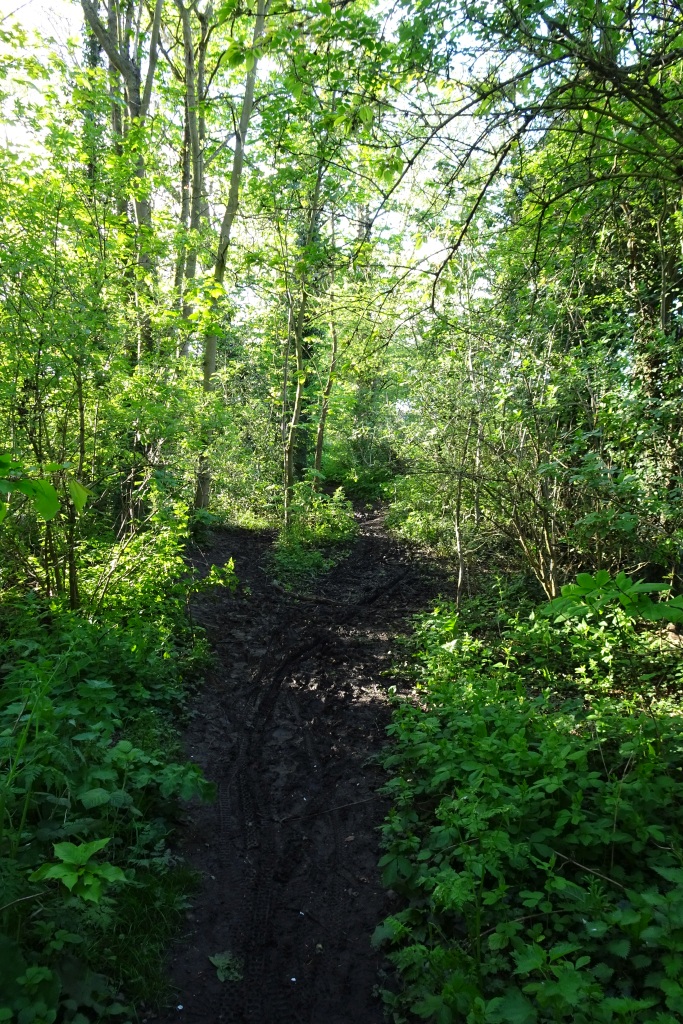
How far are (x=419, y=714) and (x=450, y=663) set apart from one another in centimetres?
78

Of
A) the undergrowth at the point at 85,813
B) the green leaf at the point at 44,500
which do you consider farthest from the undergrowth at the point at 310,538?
the green leaf at the point at 44,500

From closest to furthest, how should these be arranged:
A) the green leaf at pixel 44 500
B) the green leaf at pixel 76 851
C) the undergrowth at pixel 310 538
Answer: the green leaf at pixel 44 500 < the green leaf at pixel 76 851 < the undergrowth at pixel 310 538

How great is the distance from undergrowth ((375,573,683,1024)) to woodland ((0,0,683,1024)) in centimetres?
2

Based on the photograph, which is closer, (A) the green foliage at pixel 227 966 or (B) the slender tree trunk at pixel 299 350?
(A) the green foliage at pixel 227 966

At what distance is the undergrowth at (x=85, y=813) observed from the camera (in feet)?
8.10

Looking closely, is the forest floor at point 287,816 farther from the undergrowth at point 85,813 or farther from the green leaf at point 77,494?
the green leaf at point 77,494

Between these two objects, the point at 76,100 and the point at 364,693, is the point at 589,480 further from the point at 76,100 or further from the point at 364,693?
Answer: the point at 76,100

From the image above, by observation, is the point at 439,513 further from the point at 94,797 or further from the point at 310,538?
the point at 94,797

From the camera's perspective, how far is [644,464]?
18.3ft

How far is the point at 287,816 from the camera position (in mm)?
4191

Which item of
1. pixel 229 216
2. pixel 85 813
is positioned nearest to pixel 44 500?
pixel 85 813

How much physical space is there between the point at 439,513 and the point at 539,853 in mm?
6426

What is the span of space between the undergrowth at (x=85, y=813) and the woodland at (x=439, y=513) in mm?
21

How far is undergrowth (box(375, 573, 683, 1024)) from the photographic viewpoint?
8.00ft
